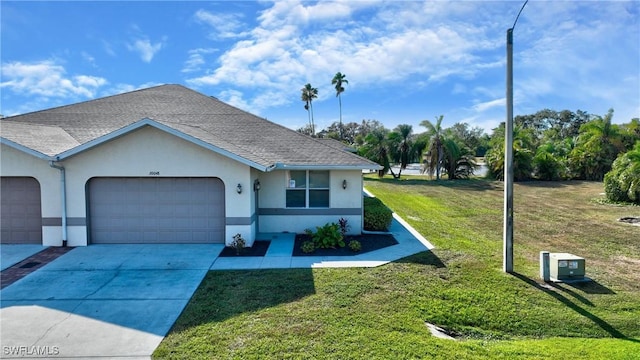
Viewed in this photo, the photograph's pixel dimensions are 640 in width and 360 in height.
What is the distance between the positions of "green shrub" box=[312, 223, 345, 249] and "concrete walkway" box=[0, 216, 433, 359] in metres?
0.97

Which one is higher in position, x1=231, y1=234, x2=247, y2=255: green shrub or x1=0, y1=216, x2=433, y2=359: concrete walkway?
x1=231, y1=234, x2=247, y2=255: green shrub

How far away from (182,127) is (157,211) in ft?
10.3

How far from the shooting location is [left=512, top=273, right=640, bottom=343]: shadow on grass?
6.59 metres

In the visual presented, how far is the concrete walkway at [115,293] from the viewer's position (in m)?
5.89

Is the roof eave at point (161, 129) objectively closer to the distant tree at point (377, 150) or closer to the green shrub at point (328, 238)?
the green shrub at point (328, 238)

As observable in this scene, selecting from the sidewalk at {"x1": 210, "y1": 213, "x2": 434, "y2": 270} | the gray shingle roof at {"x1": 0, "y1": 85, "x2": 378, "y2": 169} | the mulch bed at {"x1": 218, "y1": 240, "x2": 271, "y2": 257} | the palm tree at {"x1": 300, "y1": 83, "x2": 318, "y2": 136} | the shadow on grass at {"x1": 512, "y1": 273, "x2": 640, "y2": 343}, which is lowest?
the shadow on grass at {"x1": 512, "y1": 273, "x2": 640, "y2": 343}

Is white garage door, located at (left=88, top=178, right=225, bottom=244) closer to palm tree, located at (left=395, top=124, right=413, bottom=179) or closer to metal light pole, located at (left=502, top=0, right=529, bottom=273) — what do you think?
metal light pole, located at (left=502, top=0, right=529, bottom=273)

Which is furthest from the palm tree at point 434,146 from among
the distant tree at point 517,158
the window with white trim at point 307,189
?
the window with white trim at point 307,189

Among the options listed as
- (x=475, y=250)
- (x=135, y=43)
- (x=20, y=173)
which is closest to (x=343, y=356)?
(x=475, y=250)

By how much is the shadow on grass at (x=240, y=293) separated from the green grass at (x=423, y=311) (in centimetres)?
2

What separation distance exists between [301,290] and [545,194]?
971 inches

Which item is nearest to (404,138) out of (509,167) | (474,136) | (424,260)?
(424,260)

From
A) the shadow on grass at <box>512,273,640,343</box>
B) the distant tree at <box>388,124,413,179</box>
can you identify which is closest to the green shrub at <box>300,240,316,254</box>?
the shadow on grass at <box>512,273,640,343</box>

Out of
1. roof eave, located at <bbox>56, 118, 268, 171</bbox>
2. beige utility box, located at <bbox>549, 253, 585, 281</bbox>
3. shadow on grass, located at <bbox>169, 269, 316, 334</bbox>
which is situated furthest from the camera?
roof eave, located at <bbox>56, 118, 268, 171</bbox>
